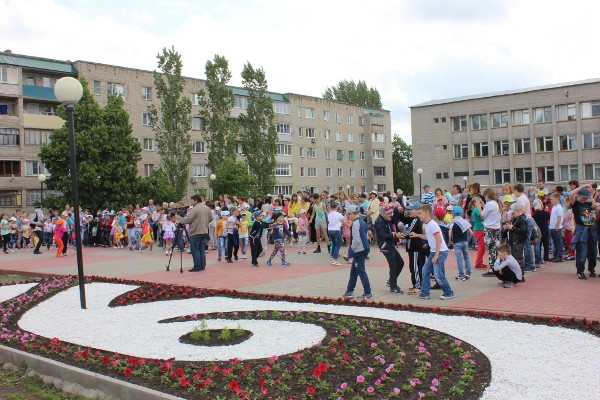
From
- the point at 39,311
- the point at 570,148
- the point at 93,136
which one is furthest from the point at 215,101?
the point at 39,311

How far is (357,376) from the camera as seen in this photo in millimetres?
5816

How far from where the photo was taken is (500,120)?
206 ft

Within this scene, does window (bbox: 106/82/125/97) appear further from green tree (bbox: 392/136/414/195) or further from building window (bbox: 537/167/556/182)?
green tree (bbox: 392/136/414/195)

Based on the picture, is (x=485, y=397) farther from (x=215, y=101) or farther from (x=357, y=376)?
(x=215, y=101)

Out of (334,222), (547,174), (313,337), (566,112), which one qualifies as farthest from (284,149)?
(313,337)

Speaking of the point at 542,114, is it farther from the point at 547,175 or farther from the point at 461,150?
the point at 461,150

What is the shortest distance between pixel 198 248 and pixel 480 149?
5397 cm

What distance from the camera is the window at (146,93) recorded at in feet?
199

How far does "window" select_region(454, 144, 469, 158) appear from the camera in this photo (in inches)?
2567

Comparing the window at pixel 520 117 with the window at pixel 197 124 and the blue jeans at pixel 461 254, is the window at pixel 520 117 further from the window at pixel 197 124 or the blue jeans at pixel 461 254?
the blue jeans at pixel 461 254

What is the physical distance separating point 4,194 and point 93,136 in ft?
47.6

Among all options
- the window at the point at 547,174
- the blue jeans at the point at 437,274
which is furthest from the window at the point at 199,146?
the blue jeans at the point at 437,274

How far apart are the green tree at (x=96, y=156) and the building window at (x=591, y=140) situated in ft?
145

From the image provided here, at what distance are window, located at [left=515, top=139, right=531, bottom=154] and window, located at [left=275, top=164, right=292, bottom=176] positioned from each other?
28.4 meters
